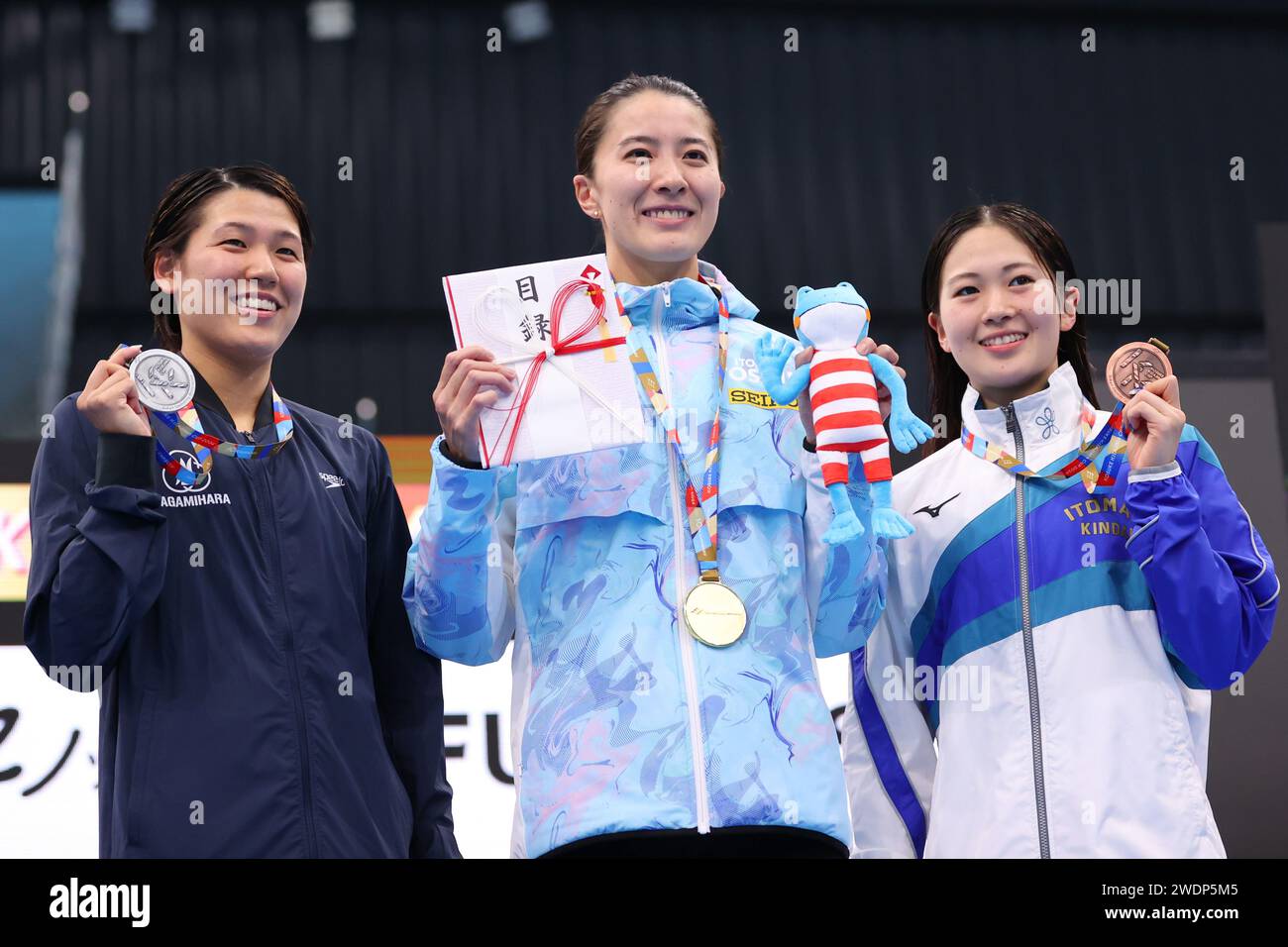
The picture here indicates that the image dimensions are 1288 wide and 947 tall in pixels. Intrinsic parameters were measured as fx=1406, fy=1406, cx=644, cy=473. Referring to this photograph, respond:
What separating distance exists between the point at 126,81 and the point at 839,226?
4180 millimetres

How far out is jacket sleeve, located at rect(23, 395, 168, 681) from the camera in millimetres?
1870

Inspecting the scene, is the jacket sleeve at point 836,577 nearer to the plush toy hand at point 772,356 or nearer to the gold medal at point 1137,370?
the plush toy hand at point 772,356

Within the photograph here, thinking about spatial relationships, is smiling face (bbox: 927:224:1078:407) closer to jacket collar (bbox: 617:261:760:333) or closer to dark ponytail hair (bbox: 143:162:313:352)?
jacket collar (bbox: 617:261:760:333)

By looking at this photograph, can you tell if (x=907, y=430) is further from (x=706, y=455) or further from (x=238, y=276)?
(x=238, y=276)

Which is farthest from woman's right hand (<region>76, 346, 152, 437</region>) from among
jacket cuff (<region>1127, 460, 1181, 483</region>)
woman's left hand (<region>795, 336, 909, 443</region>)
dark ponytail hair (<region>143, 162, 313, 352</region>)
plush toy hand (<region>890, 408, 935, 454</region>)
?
jacket cuff (<region>1127, 460, 1181, 483</region>)

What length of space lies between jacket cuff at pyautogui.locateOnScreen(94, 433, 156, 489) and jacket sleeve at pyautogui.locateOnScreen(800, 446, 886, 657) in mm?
921

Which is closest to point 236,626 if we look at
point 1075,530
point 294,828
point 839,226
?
point 294,828

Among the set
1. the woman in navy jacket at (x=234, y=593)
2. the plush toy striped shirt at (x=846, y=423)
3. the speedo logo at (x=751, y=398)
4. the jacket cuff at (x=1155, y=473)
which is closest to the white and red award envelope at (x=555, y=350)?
the speedo logo at (x=751, y=398)

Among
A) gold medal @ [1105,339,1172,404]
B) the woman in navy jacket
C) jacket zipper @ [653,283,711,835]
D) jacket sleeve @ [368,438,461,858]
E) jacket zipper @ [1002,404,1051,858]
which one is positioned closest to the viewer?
jacket zipper @ [653,283,711,835]

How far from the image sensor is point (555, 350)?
6.63 ft

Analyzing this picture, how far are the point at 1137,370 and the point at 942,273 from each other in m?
0.39

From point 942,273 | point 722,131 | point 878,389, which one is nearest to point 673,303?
point 878,389

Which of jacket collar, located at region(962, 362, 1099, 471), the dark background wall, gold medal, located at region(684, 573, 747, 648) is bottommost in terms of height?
gold medal, located at region(684, 573, 747, 648)
